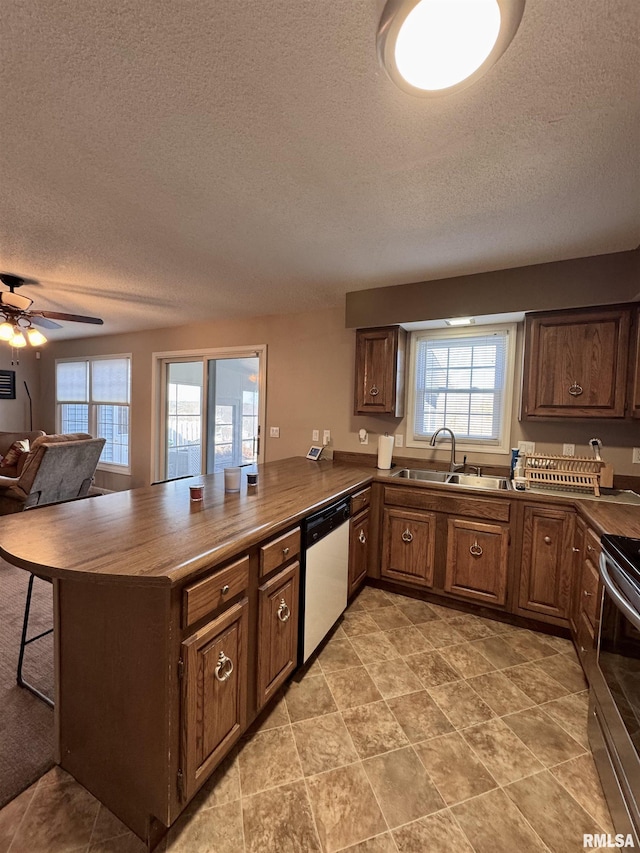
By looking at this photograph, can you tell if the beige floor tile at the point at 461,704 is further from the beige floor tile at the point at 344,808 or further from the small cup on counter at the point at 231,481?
the small cup on counter at the point at 231,481

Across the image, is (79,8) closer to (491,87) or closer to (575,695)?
(491,87)

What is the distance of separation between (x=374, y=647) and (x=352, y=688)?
36 cm

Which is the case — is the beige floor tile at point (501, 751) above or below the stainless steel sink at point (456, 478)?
below

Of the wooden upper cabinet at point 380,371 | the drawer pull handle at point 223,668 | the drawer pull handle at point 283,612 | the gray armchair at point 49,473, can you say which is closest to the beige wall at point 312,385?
the wooden upper cabinet at point 380,371

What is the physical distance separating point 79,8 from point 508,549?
3037 millimetres

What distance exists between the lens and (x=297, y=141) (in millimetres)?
1375

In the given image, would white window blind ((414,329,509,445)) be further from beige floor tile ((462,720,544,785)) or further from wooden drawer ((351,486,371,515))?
beige floor tile ((462,720,544,785))

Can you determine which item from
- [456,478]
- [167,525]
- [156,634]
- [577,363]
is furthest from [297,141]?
[456,478]

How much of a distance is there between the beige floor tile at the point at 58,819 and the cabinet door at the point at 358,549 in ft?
5.32

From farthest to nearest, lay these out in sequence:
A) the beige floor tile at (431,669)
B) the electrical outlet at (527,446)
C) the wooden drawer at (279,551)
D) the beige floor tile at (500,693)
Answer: the electrical outlet at (527,446) < the beige floor tile at (431,669) < the beige floor tile at (500,693) < the wooden drawer at (279,551)

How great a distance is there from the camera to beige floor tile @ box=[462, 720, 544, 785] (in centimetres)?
140

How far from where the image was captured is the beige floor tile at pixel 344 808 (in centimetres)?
117

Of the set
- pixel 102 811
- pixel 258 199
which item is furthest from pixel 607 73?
pixel 102 811

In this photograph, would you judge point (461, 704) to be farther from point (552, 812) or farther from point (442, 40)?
point (442, 40)
